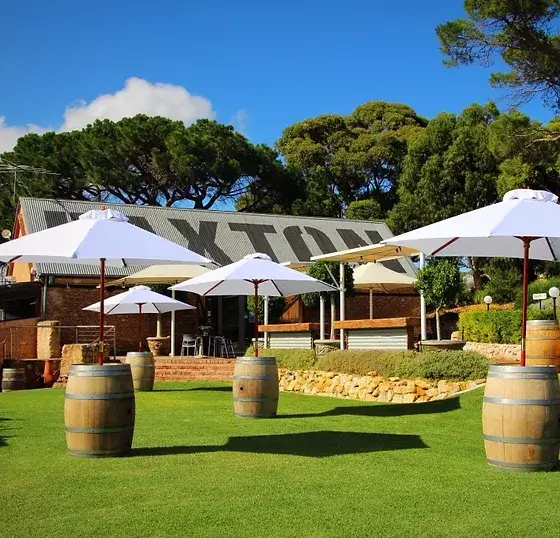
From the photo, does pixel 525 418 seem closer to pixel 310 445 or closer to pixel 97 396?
pixel 310 445

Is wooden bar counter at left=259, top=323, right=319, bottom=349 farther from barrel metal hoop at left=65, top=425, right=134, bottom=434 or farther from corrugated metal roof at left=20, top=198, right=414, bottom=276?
barrel metal hoop at left=65, top=425, right=134, bottom=434

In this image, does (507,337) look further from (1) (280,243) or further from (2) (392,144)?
(2) (392,144)

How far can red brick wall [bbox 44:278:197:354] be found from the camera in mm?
24125

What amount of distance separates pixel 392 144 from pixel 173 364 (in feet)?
83.7

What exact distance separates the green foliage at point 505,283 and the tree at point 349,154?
1395 cm

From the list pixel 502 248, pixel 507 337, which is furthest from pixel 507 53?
pixel 502 248

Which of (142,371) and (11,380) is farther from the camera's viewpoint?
(11,380)

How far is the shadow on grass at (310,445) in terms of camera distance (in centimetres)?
725

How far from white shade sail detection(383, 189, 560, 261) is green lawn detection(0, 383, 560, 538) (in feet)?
6.53

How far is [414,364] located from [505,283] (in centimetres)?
1534

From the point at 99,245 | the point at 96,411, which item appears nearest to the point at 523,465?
the point at 96,411

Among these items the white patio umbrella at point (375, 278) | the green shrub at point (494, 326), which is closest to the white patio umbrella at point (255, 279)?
the green shrub at point (494, 326)

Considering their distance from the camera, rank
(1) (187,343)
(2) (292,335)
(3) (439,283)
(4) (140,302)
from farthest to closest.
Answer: (1) (187,343), (2) (292,335), (4) (140,302), (3) (439,283)

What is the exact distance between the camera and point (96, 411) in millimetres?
6773
